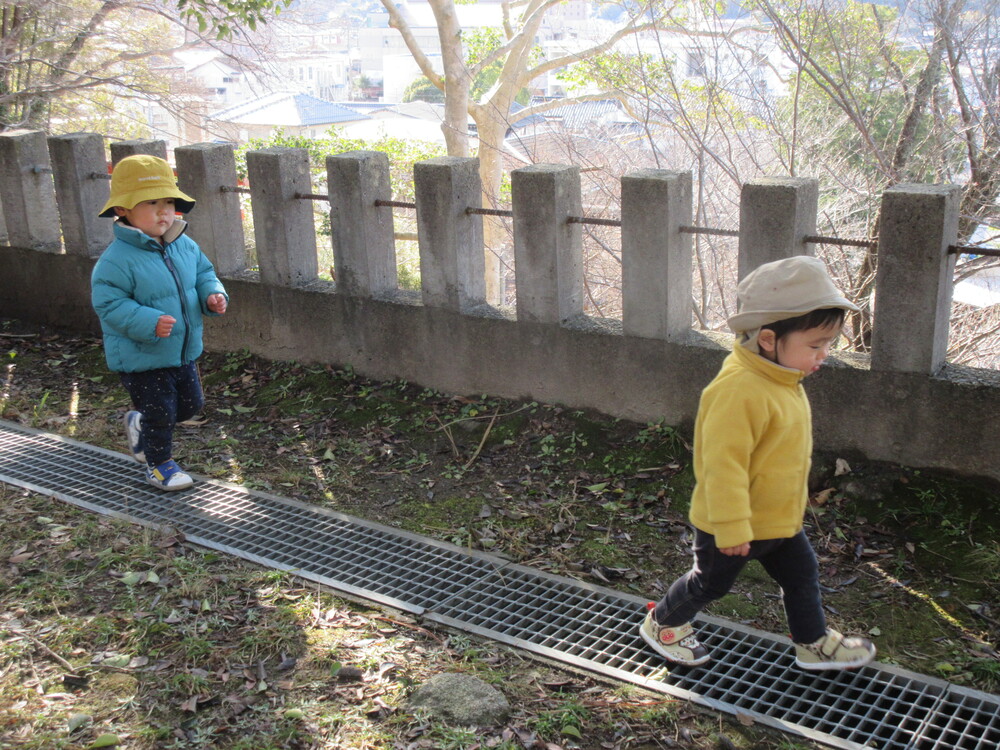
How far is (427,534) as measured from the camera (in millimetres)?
4508

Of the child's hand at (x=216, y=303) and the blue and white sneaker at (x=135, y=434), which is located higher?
the child's hand at (x=216, y=303)

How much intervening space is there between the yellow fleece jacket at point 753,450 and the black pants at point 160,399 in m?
2.91

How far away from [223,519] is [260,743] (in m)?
1.76

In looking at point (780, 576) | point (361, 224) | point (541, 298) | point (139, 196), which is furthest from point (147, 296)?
point (780, 576)

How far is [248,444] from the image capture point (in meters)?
5.54

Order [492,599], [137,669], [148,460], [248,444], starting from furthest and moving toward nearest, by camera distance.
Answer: [248,444] → [148,460] → [492,599] → [137,669]

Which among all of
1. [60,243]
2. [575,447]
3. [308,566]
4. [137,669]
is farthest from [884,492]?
[60,243]

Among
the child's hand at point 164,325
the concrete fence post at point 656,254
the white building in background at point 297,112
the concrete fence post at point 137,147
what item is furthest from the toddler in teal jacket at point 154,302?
Result: the white building in background at point 297,112

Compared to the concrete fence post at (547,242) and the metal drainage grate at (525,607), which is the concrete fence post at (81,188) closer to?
the metal drainage grate at (525,607)

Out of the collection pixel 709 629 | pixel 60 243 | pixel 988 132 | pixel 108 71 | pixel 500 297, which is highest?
pixel 108 71

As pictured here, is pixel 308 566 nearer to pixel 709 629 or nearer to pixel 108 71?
pixel 709 629

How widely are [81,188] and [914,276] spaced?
563 cm

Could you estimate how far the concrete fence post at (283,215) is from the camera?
599 centimetres

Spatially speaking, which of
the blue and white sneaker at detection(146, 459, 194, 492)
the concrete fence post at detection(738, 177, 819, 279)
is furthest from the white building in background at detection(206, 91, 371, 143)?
the concrete fence post at detection(738, 177, 819, 279)
